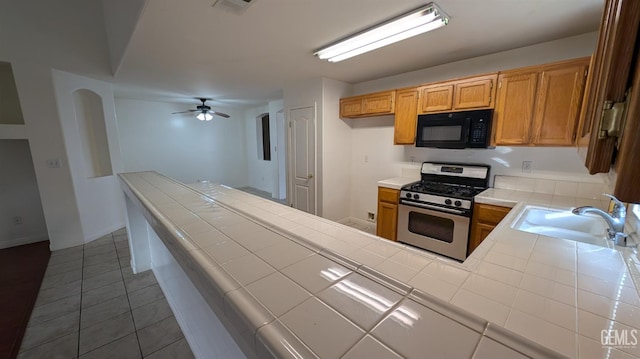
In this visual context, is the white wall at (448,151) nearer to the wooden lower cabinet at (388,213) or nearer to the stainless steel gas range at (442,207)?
the stainless steel gas range at (442,207)

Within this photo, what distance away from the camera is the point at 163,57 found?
266 cm

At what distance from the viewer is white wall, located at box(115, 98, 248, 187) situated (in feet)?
17.6

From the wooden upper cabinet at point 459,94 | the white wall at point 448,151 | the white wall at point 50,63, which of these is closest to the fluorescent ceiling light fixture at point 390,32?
the wooden upper cabinet at point 459,94

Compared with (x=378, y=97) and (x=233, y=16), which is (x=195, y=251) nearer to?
(x=233, y=16)

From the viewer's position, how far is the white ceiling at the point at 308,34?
168cm

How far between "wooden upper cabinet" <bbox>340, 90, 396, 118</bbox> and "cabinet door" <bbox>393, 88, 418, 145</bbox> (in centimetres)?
10

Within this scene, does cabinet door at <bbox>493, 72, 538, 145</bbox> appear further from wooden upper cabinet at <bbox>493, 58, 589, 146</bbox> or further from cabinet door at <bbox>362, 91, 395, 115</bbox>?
cabinet door at <bbox>362, 91, 395, 115</bbox>

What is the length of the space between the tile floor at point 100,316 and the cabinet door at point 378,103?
3232 millimetres

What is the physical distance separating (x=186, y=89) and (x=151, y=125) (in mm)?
2062

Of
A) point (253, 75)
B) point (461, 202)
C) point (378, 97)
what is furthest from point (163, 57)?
point (461, 202)

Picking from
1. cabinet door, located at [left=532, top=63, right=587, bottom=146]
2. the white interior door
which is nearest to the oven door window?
cabinet door, located at [left=532, top=63, right=587, bottom=146]

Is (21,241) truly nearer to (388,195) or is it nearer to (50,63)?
(50,63)

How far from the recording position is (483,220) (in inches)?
90.5

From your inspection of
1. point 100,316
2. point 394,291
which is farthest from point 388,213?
point 100,316
